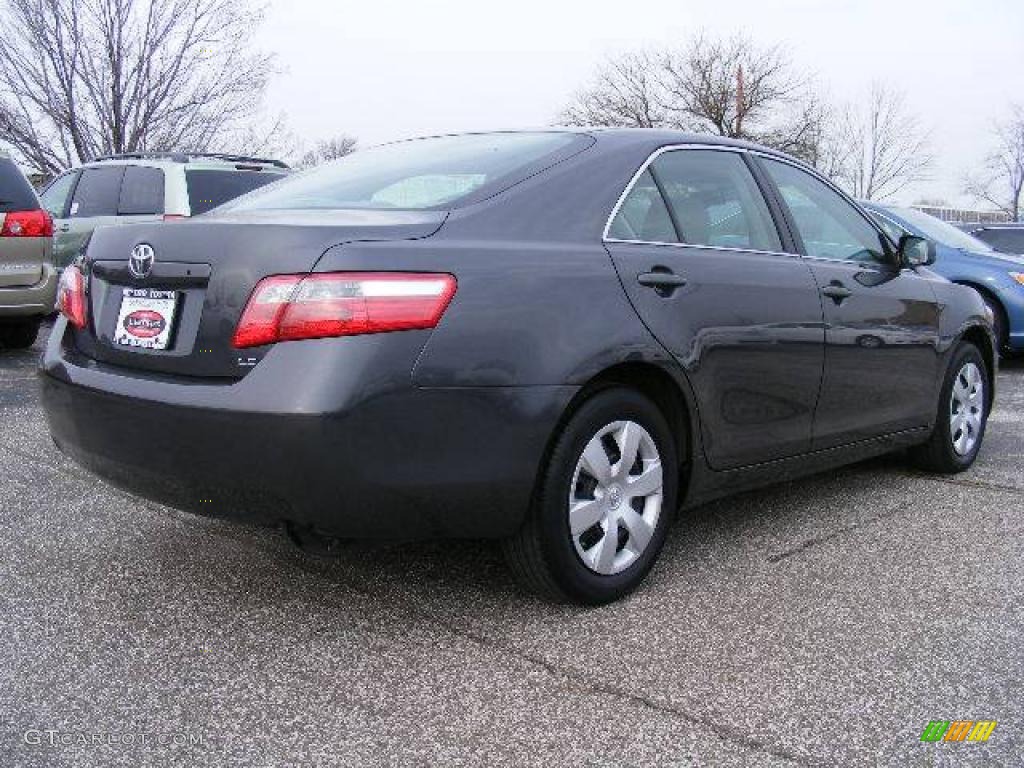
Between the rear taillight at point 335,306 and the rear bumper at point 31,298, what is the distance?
630 cm

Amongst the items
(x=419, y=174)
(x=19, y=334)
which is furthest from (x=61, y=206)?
(x=419, y=174)

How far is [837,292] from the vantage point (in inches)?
157

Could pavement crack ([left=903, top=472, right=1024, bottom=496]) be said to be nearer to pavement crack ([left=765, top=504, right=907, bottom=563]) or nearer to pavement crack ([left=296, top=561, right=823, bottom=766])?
pavement crack ([left=765, top=504, right=907, bottom=563])

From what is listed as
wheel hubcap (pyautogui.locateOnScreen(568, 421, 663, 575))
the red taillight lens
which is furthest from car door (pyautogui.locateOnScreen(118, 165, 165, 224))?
wheel hubcap (pyautogui.locateOnScreen(568, 421, 663, 575))

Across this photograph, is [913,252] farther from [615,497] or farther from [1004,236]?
[1004,236]

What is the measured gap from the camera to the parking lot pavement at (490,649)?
2.28 metres

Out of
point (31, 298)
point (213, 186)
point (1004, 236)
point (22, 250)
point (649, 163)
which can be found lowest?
Result: point (31, 298)

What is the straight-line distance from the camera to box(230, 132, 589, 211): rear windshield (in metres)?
3.11

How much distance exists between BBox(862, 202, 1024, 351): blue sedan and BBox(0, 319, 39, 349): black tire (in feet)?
24.3

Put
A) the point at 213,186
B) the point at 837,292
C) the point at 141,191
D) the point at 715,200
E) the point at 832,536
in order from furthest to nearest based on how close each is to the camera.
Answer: the point at 141,191
the point at 213,186
the point at 837,292
the point at 832,536
the point at 715,200

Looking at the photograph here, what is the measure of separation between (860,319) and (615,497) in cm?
161

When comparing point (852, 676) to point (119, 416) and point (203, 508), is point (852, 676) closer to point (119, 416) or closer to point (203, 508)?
point (203, 508)

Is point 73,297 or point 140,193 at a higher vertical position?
point 73,297

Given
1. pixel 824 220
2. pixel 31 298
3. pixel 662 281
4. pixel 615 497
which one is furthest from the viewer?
pixel 31 298
